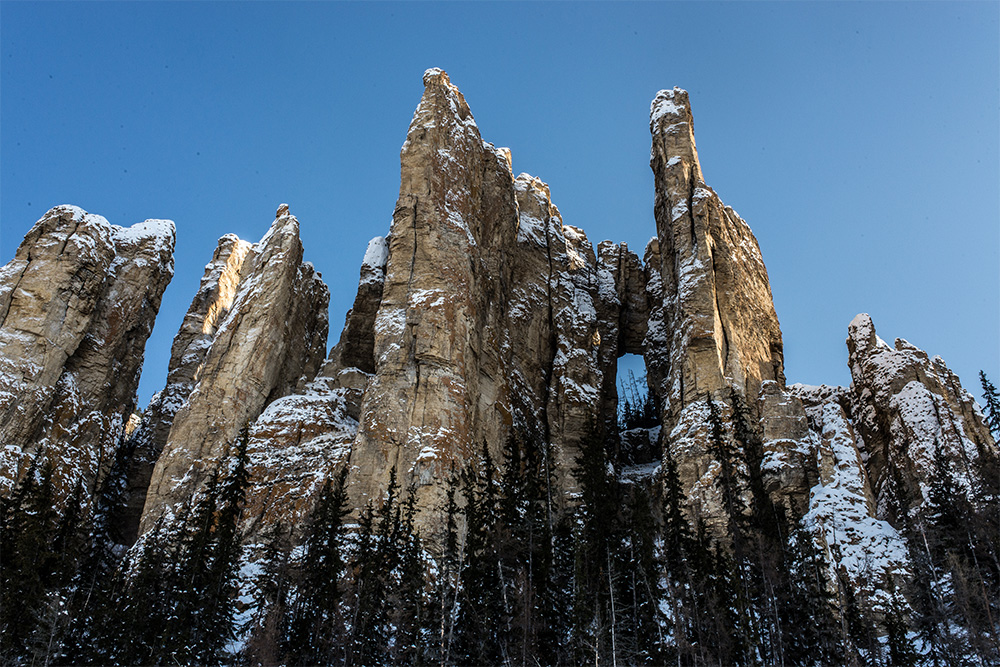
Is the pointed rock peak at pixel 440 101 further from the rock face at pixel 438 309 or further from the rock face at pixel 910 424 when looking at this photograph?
the rock face at pixel 910 424

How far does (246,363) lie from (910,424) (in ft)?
151

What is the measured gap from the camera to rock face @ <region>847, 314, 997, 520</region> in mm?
53969

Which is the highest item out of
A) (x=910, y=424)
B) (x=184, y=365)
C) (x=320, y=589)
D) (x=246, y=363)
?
(x=184, y=365)

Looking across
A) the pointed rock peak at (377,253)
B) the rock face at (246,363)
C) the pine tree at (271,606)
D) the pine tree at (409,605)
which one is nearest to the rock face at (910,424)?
the pine tree at (409,605)

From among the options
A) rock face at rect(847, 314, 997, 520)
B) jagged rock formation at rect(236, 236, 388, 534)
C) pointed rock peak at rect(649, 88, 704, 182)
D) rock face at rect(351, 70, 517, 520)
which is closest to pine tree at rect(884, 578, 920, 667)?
rock face at rect(847, 314, 997, 520)

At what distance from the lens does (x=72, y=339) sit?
63.2 m

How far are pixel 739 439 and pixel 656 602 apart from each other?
43.1ft

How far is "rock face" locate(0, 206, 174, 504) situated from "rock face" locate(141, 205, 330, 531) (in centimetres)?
577

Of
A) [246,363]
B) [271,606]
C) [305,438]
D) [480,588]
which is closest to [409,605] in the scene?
[480,588]

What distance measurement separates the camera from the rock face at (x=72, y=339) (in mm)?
59406

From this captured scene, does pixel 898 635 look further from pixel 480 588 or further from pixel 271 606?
pixel 271 606

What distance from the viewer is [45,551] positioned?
44250mm

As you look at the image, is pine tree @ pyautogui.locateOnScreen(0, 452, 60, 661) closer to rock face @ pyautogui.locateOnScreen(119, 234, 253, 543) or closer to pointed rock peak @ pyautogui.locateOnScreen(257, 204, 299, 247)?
rock face @ pyautogui.locateOnScreen(119, 234, 253, 543)

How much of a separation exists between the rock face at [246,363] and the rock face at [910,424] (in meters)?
42.0
